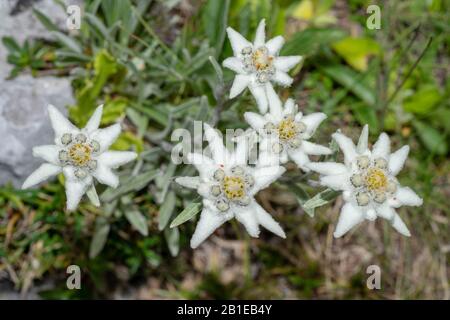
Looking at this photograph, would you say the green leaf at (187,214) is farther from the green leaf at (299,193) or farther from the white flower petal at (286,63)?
the white flower petal at (286,63)

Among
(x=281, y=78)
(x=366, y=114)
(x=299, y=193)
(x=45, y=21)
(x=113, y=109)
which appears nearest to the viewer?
(x=281, y=78)

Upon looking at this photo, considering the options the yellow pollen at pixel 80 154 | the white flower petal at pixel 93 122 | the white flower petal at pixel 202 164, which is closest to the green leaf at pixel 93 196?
the yellow pollen at pixel 80 154

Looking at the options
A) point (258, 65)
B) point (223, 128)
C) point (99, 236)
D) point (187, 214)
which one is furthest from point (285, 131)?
point (99, 236)

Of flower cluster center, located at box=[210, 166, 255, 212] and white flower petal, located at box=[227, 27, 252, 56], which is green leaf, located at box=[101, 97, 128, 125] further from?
flower cluster center, located at box=[210, 166, 255, 212]

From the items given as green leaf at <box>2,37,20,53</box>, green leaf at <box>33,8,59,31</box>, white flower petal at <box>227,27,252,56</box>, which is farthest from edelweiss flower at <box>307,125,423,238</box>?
green leaf at <box>2,37,20,53</box>

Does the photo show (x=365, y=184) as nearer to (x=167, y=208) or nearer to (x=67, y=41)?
(x=167, y=208)
